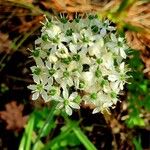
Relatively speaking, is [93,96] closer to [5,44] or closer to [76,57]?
[76,57]

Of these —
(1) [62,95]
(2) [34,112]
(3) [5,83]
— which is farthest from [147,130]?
(1) [62,95]

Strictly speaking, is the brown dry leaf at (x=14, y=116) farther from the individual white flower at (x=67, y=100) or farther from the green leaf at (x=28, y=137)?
the individual white flower at (x=67, y=100)

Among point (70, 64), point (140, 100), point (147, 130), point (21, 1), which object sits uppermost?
point (21, 1)

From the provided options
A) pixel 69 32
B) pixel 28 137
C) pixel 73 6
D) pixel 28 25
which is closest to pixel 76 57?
pixel 69 32

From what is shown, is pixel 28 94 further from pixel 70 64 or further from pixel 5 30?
pixel 70 64

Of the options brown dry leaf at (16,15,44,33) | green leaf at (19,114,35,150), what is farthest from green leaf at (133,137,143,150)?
brown dry leaf at (16,15,44,33)

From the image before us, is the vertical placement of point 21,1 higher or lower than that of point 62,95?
higher

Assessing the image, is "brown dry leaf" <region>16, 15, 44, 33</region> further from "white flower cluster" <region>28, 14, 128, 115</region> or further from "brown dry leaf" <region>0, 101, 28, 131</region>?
"white flower cluster" <region>28, 14, 128, 115</region>
